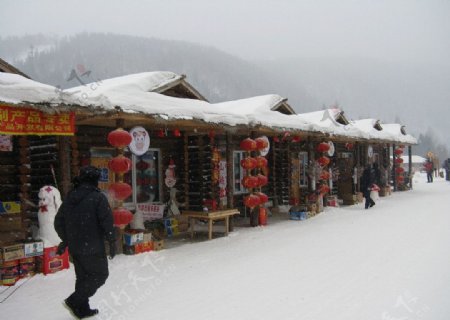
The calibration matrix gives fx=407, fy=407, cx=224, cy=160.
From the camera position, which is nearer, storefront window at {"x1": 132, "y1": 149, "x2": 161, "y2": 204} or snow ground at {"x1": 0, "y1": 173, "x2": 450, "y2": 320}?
snow ground at {"x1": 0, "y1": 173, "x2": 450, "y2": 320}

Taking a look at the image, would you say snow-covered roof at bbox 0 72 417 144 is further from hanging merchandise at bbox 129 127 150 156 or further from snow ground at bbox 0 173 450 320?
snow ground at bbox 0 173 450 320

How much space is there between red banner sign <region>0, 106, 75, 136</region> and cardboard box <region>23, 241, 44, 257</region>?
2.00 m

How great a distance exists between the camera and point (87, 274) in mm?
5031

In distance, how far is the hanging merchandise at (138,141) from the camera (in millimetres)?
8469

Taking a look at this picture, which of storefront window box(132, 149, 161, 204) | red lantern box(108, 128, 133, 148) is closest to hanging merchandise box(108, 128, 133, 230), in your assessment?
red lantern box(108, 128, 133, 148)

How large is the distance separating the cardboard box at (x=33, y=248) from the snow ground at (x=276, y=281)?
1.40ft

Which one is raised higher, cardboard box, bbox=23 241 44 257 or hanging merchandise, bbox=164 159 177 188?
hanging merchandise, bbox=164 159 177 188

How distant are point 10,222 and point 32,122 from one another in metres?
2.57

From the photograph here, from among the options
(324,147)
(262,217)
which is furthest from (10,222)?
(324,147)

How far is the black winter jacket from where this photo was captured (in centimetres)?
495

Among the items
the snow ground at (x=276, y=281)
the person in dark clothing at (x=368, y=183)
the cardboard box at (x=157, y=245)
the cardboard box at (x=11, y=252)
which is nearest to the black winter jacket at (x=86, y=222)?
the snow ground at (x=276, y=281)

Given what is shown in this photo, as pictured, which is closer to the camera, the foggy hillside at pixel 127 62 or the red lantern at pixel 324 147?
the red lantern at pixel 324 147

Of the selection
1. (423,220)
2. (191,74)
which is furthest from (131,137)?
(191,74)

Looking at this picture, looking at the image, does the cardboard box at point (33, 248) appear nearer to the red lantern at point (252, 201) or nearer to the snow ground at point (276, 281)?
the snow ground at point (276, 281)
